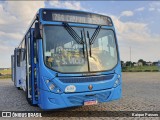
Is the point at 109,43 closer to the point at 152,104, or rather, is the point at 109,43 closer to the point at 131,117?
the point at 131,117

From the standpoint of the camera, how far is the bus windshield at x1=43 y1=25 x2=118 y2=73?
7.95 m

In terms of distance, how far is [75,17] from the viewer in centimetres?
862

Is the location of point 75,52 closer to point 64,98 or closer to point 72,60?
point 72,60

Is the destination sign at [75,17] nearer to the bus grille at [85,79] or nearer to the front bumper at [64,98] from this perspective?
the bus grille at [85,79]

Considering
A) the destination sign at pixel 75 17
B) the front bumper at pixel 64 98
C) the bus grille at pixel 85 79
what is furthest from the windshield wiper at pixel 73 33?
the front bumper at pixel 64 98

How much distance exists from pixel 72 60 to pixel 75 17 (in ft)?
4.85

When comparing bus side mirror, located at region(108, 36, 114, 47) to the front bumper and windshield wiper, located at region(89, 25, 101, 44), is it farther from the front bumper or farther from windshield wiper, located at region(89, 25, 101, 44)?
the front bumper

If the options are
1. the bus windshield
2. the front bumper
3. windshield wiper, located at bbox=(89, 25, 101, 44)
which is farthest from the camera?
windshield wiper, located at bbox=(89, 25, 101, 44)

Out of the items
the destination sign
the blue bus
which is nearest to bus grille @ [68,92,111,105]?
the blue bus

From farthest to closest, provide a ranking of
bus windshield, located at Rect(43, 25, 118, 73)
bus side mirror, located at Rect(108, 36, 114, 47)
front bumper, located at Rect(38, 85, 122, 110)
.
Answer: bus side mirror, located at Rect(108, 36, 114, 47)
bus windshield, located at Rect(43, 25, 118, 73)
front bumper, located at Rect(38, 85, 122, 110)

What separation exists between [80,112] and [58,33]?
280cm

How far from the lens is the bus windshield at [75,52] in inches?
313

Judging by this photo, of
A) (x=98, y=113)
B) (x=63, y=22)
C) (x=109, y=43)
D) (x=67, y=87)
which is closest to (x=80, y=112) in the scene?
(x=98, y=113)

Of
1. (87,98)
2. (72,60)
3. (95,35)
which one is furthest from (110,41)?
(87,98)
